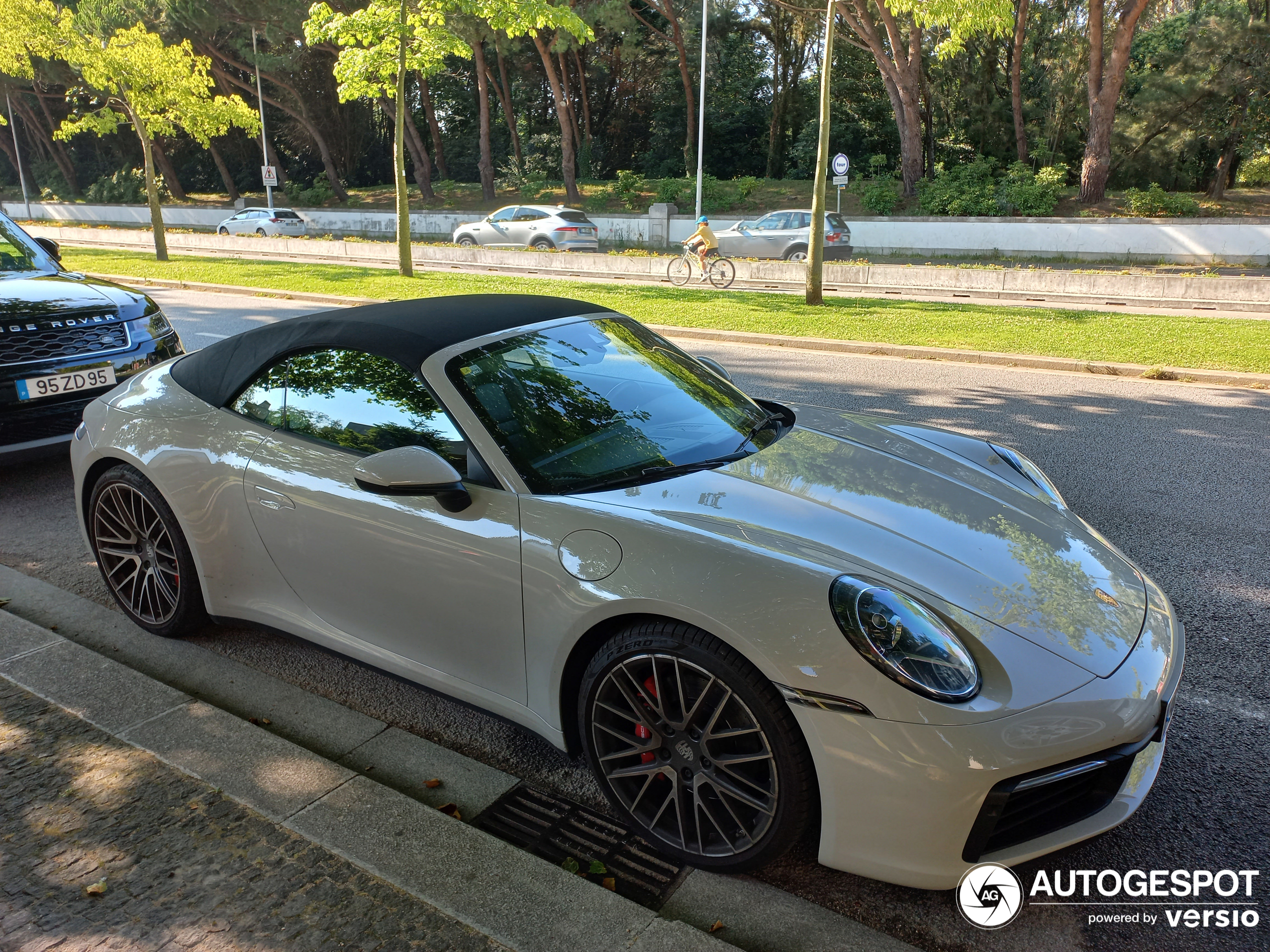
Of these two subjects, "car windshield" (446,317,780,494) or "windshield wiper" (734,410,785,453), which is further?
"windshield wiper" (734,410,785,453)

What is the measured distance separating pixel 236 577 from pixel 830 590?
91.8 inches

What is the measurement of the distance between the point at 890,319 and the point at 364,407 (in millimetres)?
10811

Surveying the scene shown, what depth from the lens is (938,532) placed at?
271 centimetres

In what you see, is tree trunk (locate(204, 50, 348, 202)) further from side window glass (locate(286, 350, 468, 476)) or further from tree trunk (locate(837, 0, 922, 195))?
side window glass (locate(286, 350, 468, 476))

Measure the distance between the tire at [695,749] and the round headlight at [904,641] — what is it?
0.26m

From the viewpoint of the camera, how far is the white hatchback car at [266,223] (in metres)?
35.4

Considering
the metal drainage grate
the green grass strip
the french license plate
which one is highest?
the french license plate

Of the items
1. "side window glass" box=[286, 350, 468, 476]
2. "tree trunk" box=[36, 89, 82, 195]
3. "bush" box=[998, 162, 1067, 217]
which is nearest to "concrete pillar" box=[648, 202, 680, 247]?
"bush" box=[998, 162, 1067, 217]

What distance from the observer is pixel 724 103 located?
143ft

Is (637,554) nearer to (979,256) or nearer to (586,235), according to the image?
(586,235)

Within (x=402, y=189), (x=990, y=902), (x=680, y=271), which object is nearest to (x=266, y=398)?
(x=990, y=902)

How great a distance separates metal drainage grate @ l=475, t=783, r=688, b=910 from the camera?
2.47m

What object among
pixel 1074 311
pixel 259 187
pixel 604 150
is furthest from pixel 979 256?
pixel 259 187

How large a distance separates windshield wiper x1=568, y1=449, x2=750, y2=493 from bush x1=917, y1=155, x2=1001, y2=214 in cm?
3027
